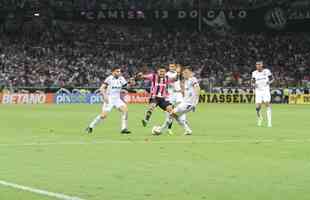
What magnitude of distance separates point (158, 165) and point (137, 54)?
52.8 m

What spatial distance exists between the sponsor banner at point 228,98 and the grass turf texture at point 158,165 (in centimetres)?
3308

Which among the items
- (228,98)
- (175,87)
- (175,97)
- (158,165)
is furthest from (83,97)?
(158,165)

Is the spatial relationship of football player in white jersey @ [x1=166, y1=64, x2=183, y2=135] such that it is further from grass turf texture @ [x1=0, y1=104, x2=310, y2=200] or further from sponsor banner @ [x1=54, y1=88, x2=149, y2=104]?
sponsor banner @ [x1=54, y1=88, x2=149, y2=104]

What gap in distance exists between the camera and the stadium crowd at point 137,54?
199 feet

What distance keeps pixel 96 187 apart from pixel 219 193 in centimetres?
172

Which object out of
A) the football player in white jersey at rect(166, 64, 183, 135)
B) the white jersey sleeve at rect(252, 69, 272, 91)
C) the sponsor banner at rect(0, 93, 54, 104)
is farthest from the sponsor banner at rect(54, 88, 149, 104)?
the football player in white jersey at rect(166, 64, 183, 135)

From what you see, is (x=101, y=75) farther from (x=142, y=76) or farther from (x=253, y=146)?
(x=253, y=146)

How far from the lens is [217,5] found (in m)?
69.1

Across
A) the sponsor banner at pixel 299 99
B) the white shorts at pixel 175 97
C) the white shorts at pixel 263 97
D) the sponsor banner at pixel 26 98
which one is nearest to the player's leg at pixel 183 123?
the white shorts at pixel 175 97

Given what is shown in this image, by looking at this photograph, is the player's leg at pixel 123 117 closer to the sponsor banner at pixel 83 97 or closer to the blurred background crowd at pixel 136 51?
the sponsor banner at pixel 83 97

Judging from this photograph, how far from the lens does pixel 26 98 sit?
5394cm

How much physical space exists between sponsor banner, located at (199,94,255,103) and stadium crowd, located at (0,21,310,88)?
→ 1607 millimetres

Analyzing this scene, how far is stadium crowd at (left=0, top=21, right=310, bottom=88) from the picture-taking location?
199ft

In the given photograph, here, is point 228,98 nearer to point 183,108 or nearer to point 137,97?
point 137,97
